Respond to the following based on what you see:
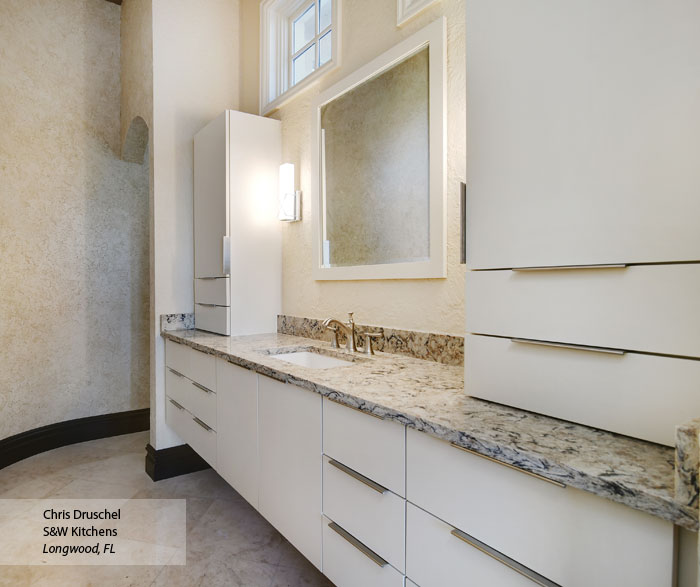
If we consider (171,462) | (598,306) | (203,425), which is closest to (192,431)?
(203,425)

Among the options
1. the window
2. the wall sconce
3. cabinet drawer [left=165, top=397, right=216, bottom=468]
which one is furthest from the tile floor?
the window

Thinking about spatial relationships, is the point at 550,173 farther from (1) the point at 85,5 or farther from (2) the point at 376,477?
(1) the point at 85,5

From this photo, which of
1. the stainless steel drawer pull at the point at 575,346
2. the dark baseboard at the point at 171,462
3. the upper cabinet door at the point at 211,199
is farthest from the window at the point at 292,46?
the dark baseboard at the point at 171,462

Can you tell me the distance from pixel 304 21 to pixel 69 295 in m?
2.54

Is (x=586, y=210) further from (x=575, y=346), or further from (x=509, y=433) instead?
(x=509, y=433)

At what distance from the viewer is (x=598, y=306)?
0.82 metres

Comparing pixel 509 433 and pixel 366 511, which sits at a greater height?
pixel 509 433

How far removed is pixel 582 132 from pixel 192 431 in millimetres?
2183

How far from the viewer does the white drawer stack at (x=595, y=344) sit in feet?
2.36

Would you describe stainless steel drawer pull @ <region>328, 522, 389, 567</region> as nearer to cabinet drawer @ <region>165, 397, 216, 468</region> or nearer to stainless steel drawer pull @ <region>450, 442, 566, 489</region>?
stainless steel drawer pull @ <region>450, 442, 566, 489</region>

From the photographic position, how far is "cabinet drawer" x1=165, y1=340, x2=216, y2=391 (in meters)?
2.01

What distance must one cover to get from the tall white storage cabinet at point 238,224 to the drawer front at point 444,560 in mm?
1709

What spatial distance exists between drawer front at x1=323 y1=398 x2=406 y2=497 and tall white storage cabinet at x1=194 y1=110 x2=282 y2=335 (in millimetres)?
1380

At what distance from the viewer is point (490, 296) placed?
1.00m
